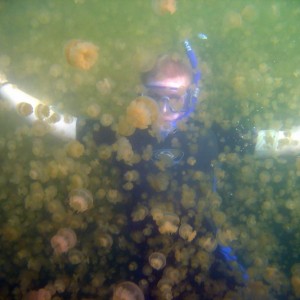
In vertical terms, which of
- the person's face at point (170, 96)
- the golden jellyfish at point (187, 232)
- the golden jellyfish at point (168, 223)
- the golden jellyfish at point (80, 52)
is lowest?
the golden jellyfish at point (187, 232)

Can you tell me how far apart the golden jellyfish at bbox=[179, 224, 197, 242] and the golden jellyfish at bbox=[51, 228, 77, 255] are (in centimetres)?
136

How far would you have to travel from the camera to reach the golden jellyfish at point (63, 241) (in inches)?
139

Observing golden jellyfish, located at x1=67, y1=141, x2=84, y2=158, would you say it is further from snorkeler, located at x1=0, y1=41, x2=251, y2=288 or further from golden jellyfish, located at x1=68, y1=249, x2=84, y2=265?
golden jellyfish, located at x1=68, y1=249, x2=84, y2=265

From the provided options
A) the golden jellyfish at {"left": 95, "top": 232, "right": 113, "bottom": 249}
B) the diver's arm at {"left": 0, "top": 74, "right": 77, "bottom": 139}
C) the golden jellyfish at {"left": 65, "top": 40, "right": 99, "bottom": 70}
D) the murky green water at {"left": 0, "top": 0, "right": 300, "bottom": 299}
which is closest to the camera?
the golden jellyfish at {"left": 95, "top": 232, "right": 113, "bottom": 249}

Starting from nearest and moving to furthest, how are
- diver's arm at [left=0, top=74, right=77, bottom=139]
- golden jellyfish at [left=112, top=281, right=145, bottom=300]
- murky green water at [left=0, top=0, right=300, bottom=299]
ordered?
golden jellyfish at [left=112, top=281, right=145, bottom=300] < murky green water at [left=0, top=0, right=300, bottom=299] < diver's arm at [left=0, top=74, right=77, bottom=139]

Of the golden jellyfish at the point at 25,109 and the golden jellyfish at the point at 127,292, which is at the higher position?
the golden jellyfish at the point at 25,109

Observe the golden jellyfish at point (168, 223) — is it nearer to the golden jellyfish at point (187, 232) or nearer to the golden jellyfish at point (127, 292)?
the golden jellyfish at point (187, 232)

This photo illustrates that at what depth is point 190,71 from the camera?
466 centimetres

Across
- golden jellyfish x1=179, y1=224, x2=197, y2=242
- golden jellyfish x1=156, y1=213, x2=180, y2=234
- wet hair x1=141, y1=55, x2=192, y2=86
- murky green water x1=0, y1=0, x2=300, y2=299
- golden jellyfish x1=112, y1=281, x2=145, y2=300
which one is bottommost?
murky green water x1=0, y1=0, x2=300, y2=299

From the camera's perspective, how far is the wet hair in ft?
14.1

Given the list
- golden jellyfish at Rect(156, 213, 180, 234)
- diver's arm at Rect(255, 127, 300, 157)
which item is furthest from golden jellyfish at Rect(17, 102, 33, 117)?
diver's arm at Rect(255, 127, 300, 157)

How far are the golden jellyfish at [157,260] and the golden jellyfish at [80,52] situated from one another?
2709 mm

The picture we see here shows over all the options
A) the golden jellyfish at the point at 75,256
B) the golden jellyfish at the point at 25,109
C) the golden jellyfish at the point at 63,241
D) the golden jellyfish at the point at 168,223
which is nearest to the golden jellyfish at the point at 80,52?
the golden jellyfish at the point at 25,109

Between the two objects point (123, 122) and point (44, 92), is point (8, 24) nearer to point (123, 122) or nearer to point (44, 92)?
point (44, 92)
